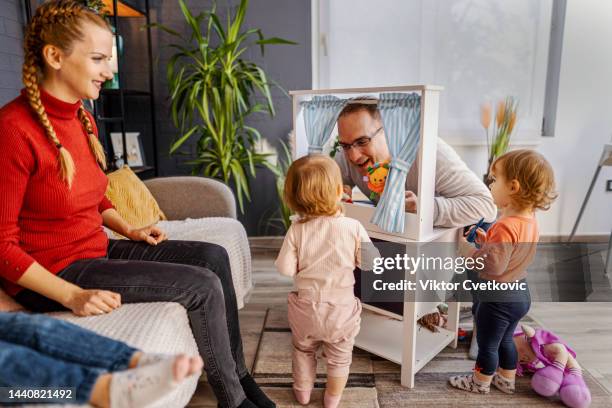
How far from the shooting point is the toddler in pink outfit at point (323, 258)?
1380 mm

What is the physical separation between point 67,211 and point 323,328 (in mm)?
800

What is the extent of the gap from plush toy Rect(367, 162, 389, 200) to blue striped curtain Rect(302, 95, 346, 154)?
9.2 inches

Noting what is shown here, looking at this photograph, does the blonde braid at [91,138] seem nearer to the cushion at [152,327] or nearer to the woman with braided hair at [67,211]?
the woman with braided hair at [67,211]

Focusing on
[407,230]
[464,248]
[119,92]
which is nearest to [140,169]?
[119,92]

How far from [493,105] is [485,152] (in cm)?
33

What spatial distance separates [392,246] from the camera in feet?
5.72

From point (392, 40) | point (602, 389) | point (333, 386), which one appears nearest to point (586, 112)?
point (392, 40)

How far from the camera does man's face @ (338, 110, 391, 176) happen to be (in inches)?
66.1

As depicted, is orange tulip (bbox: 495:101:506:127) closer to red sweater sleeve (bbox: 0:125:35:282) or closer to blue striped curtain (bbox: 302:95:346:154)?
blue striped curtain (bbox: 302:95:346:154)

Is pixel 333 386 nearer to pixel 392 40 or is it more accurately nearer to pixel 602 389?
pixel 602 389

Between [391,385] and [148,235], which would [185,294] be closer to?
[148,235]

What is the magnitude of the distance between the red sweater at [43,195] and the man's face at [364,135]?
86 centimetres

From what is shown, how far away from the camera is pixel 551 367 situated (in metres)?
1.57

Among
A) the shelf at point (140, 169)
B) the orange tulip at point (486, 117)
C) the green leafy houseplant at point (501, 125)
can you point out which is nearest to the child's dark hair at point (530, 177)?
the green leafy houseplant at point (501, 125)
